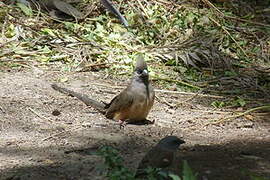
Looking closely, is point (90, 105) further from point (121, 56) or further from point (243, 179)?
point (243, 179)

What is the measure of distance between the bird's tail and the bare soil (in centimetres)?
6

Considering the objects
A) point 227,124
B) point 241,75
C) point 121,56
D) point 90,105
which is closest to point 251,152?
point 227,124

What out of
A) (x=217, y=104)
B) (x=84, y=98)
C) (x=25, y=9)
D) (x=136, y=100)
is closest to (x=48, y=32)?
(x=25, y=9)

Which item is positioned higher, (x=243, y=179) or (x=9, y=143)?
(x=243, y=179)

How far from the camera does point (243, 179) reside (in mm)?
4133

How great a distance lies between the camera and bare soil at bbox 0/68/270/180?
14.9 feet

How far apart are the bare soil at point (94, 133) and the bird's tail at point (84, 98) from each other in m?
0.06

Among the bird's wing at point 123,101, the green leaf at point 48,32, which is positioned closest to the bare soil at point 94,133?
the bird's wing at point 123,101

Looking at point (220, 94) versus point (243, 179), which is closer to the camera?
point (243, 179)

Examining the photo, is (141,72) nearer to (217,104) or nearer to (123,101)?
(123,101)

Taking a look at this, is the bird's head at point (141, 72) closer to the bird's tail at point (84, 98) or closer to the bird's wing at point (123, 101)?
the bird's wing at point (123, 101)

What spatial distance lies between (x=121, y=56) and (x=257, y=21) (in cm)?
296

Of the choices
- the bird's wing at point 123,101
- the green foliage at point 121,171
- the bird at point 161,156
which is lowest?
the bird's wing at point 123,101

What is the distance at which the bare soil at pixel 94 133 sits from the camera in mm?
4527
